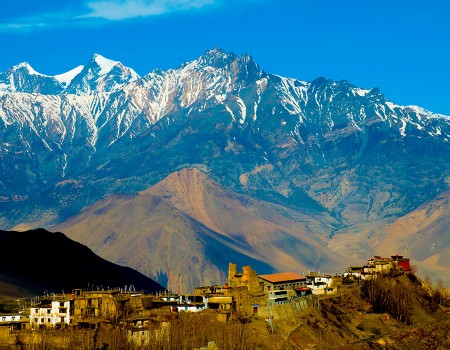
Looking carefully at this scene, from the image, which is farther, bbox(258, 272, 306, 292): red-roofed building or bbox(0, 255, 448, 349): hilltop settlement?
bbox(258, 272, 306, 292): red-roofed building

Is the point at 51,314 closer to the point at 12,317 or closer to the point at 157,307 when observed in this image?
the point at 12,317

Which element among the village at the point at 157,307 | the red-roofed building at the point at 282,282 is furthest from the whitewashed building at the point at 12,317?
the red-roofed building at the point at 282,282

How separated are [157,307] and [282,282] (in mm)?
23061

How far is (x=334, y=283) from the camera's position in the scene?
164 metres

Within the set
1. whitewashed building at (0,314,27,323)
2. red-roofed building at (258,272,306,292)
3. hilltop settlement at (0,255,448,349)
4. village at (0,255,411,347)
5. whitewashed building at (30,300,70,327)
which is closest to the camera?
hilltop settlement at (0,255,448,349)

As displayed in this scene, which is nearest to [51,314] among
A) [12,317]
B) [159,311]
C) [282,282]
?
[12,317]

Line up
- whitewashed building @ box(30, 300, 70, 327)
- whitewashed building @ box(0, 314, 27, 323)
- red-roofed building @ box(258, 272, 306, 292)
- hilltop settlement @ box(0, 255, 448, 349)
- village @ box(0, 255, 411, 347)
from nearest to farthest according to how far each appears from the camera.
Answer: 1. hilltop settlement @ box(0, 255, 448, 349)
2. village @ box(0, 255, 411, 347)
3. whitewashed building @ box(30, 300, 70, 327)
4. whitewashed building @ box(0, 314, 27, 323)
5. red-roofed building @ box(258, 272, 306, 292)

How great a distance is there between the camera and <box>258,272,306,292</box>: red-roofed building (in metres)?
157

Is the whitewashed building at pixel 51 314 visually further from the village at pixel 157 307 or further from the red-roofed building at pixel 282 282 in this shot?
the red-roofed building at pixel 282 282

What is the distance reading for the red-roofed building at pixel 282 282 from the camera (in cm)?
15725

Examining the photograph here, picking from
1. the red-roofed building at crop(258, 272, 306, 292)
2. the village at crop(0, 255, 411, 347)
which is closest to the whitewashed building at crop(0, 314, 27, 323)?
the village at crop(0, 255, 411, 347)

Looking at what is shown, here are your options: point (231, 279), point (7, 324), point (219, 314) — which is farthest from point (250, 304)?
point (7, 324)

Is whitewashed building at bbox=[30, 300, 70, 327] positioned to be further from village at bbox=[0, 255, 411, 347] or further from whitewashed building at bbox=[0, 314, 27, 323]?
whitewashed building at bbox=[0, 314, 27, 323]

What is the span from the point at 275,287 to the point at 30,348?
46911 millimetres
